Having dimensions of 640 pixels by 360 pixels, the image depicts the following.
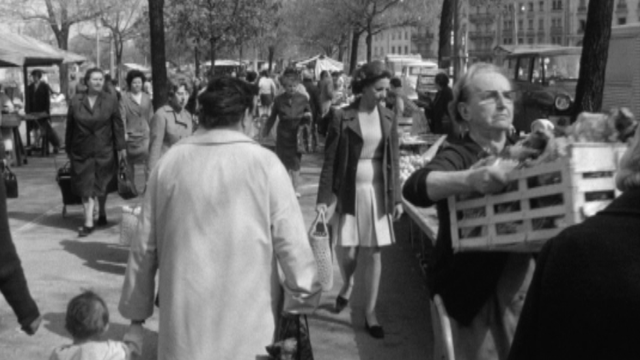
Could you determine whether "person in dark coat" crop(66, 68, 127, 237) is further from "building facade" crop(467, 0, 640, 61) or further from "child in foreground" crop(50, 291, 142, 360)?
"building facade" crop(467, 0, 640, 61)

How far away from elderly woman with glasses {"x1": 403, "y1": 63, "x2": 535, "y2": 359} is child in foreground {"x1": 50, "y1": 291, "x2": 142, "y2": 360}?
4.85 ft

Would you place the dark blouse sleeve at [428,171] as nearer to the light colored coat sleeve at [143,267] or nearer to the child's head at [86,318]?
the light colored coat sleeve at [143,267]

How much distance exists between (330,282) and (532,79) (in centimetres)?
1921

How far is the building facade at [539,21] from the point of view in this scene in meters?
106

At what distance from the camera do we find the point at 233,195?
394cm

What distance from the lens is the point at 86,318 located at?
471cm

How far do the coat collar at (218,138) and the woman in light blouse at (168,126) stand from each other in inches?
200

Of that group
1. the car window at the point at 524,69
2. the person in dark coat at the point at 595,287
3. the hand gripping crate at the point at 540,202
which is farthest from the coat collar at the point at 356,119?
the car window at the point at 524,69

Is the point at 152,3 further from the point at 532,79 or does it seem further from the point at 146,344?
the point at 532,79

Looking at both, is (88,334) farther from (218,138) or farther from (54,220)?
(54,220)

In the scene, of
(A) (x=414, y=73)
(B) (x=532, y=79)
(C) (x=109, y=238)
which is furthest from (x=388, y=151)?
(A) (x=414, y=73)

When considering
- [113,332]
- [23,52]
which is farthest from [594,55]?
[23,52]

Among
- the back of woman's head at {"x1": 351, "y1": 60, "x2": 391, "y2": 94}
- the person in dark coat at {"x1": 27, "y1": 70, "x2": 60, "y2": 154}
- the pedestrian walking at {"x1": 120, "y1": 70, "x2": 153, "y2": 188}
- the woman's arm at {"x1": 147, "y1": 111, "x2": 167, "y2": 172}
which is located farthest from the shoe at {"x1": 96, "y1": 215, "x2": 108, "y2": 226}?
the person in dark coat at {"x1": 27, "y1": 70, "x2": 60, "y2": 154}

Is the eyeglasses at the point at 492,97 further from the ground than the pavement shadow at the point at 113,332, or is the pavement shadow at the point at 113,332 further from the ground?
the eyeglasses at the point at 492,97
